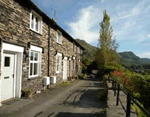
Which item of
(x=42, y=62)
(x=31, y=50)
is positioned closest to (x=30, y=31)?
(x=31, y=50)

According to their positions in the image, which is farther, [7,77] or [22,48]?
[22,48]

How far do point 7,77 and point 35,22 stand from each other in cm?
377

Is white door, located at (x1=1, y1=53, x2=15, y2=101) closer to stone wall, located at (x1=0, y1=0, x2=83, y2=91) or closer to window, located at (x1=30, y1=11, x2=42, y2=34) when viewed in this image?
stone wall, located at (x1=0, y1=0, x2=83, y2=91)

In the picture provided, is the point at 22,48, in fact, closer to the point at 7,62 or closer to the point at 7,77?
the point at 7,62

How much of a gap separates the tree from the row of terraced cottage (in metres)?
12.2

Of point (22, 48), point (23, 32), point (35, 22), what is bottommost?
point (22, 48)

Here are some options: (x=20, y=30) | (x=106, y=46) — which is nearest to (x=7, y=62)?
(x=20, y=30)

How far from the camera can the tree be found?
1908cm

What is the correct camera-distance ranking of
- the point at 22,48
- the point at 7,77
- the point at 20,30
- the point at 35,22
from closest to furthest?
the point at 7,77 → the point at 20,30 → the point at 22,48 → the point at 35,22

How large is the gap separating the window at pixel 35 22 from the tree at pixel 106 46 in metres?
13.2

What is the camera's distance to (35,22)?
740cm

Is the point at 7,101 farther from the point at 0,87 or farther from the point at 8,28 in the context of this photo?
the point at 8,28

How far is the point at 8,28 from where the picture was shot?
504 centimetres

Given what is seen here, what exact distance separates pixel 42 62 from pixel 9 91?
282cm
